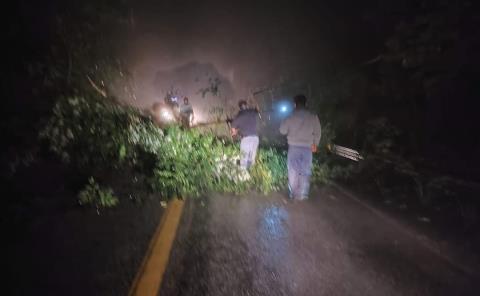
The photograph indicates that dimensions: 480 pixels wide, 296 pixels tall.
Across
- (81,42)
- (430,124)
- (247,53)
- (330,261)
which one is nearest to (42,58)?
(81,42)

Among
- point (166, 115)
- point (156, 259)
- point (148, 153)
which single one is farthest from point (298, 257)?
point (166, 115)

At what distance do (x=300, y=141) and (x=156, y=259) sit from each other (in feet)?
14.0

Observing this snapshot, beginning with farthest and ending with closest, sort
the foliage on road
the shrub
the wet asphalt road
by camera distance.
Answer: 1. the foliage on road
2. the shrub
3. the wet asphalt road

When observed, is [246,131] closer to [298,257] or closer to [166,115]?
[298,257]

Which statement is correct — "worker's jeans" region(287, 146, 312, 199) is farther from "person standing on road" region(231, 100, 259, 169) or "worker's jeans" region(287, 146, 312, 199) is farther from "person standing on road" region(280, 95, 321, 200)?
"person standing on road" region(231, 100, 259, 169)

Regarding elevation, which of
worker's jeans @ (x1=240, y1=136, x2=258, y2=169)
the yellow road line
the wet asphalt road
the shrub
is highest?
worker's jeans @ (x1=240, y1=136, x2=258, y2=169)

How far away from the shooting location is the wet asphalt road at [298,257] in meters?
3.95

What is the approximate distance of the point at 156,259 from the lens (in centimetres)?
427

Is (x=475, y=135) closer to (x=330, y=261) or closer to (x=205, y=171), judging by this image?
(x=205, y=171)

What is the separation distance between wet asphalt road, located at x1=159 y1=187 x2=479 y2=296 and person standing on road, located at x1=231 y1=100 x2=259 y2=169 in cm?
224

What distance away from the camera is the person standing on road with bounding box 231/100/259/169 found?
8922 mm

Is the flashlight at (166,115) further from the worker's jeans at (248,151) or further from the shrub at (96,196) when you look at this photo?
the shrub at (96,196)

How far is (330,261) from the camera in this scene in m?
4.63

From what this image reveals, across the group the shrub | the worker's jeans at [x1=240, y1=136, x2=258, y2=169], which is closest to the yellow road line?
the shrub
